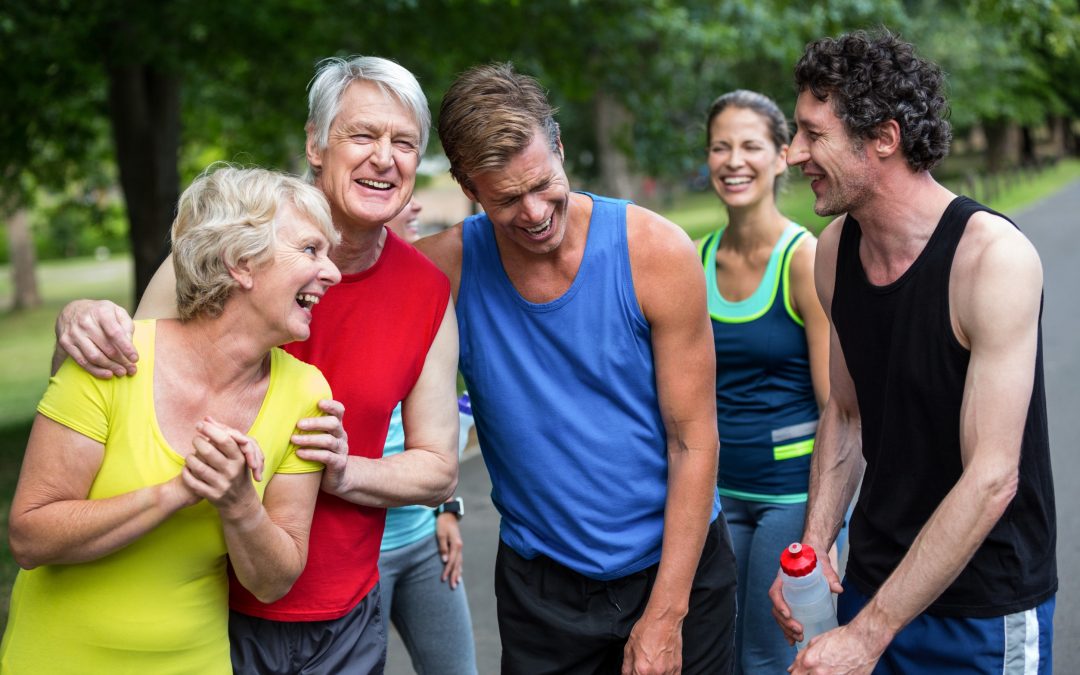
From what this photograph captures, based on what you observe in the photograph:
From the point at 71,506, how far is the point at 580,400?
110 centimetres

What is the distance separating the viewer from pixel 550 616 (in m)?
2.73

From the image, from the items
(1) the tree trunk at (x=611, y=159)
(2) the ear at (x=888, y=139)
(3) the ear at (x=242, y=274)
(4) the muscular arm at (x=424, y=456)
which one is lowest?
(1) the tree trunk at (x=611, y=159)

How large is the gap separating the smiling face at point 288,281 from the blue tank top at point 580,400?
52 cm

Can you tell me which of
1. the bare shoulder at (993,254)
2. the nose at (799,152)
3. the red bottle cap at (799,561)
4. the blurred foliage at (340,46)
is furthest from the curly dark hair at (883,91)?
the blurred foliage at (340,46)

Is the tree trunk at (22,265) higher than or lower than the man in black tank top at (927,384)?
lower

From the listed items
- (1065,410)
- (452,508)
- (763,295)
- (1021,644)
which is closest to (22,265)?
(1065,410)

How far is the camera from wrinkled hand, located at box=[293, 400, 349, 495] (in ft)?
7.43

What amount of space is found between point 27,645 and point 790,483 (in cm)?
226

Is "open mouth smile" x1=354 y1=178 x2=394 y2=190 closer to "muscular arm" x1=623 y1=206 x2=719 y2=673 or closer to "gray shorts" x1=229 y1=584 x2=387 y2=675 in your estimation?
"muscular arm" x1=623 y1=206 x2=719 y2=673

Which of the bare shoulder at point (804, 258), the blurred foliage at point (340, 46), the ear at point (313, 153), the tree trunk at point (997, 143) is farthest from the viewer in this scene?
the tree trunk at point (997, 143)

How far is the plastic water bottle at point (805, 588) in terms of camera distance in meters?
2.60

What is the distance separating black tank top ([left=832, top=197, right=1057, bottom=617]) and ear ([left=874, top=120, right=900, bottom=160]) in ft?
0.59

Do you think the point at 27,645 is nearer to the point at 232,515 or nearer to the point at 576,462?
the point at 232,515

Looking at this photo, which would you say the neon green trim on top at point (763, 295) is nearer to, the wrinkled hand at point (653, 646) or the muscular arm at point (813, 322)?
the muscular arm at point (813, 322)
